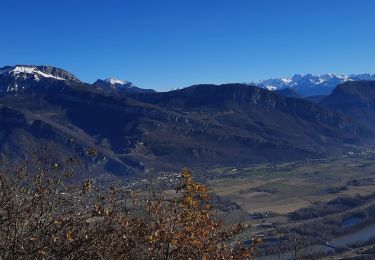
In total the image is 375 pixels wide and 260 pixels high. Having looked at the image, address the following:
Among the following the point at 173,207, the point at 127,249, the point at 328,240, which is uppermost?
the point at 173,207

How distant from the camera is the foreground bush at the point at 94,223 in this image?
8844mm

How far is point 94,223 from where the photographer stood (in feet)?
32.9

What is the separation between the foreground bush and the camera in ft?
29.0

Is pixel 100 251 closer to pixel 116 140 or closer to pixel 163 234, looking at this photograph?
pixel 163 234

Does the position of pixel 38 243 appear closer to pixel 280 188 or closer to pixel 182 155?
pixel 280 188

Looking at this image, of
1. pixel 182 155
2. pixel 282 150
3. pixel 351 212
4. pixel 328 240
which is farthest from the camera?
pixel 282 150

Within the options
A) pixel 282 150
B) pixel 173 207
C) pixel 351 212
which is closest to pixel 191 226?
pixel 173 207

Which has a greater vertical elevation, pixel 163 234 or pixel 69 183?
pixel 69 183

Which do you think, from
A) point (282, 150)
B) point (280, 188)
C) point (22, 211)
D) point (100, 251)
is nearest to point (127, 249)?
point (100, 251)

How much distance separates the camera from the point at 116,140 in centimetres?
18688

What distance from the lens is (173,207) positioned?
10703mm

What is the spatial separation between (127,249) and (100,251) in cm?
56

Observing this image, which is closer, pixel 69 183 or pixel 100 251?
pixel 100 251

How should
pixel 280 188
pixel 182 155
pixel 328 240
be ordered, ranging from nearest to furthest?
pixel 328 240 → pixel 280 188 → pixel 182 155
